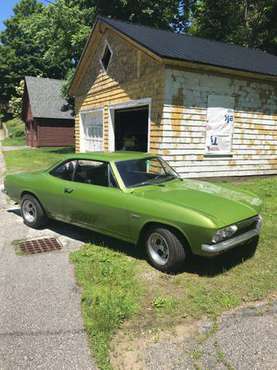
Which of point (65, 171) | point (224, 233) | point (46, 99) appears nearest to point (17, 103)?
point (46, 99)

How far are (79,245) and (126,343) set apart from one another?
2700 millimetres

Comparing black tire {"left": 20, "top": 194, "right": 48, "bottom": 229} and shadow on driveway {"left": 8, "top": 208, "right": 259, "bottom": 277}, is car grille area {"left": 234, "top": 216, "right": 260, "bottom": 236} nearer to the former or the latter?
shadow on driveway {"left": 8, "top": 208, "right": 259, "bottom": 277}

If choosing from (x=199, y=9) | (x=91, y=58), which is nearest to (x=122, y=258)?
(x=91, y=58)

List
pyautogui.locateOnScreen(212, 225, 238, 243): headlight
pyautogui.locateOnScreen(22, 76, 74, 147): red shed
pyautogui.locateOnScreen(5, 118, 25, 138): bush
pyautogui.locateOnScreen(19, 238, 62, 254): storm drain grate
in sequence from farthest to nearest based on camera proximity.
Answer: pyautogui.locateOnScreen(5, 118, 25, 138): bush < pyautogui.locateOnScreen(22, 76, 74, 147): red shed < pyautogui.locateOnScreen(19, 238, 62, 254): storm drain grate < pyautogui.locateOnScreen(212, 225, 238, 243): headlight

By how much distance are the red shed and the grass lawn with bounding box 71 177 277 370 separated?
2664 cm

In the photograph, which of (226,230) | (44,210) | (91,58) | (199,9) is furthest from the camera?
(199,9)

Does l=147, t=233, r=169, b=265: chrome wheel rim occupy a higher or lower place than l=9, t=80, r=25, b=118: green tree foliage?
lower

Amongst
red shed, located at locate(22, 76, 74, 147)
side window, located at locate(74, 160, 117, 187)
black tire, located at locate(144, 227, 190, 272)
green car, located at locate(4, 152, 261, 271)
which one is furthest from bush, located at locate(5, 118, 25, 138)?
black tire, located at locate(144, 227, 190, 272)

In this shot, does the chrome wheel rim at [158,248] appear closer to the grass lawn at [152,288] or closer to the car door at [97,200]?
the grass lawn at [152,288]

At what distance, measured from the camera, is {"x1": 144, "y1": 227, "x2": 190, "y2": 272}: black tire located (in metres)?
4.45

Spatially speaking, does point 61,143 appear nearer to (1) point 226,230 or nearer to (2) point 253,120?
(2) point 253,120

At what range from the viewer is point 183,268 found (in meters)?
4.76

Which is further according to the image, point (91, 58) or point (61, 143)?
point (61, 143)

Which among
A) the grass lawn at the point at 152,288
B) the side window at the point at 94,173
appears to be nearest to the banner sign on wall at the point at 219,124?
the grass lawn at the point at 152,288
